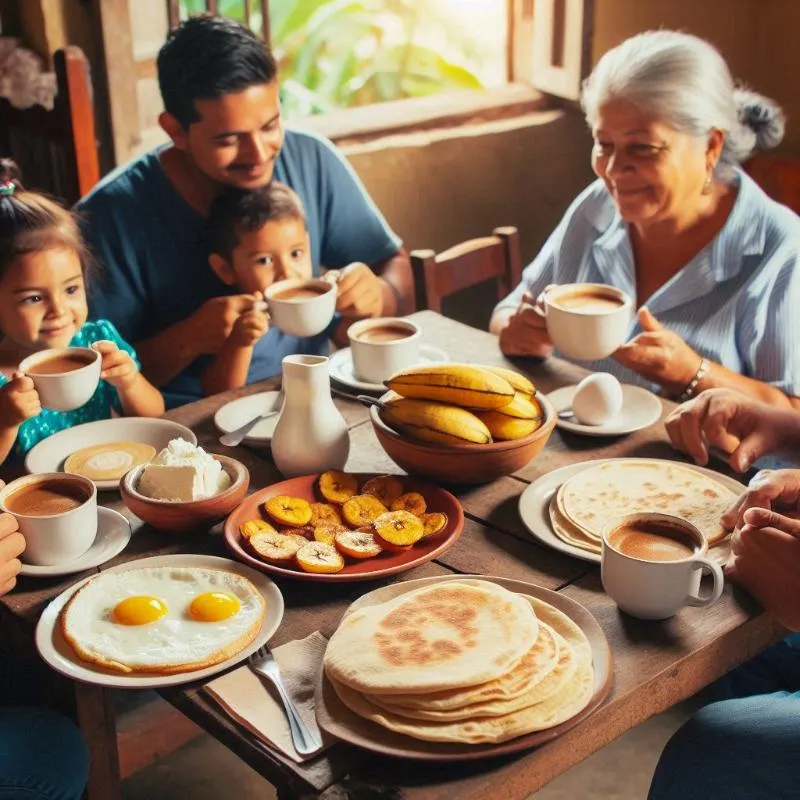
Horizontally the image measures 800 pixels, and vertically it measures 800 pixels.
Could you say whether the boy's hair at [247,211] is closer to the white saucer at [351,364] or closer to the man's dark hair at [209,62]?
the man's dark hair at [209,62]

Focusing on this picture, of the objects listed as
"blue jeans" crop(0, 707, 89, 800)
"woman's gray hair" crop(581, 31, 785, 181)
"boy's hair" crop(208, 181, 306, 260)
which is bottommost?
"blue jeans" crop(0, 707, 89, 800)

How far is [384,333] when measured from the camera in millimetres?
2156

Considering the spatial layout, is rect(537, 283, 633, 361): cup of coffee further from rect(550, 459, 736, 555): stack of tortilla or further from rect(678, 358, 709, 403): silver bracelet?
rect(550, 459, 736, 555): stack of tortilla

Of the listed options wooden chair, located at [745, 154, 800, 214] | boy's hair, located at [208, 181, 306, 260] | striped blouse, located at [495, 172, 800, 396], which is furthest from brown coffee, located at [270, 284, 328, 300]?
wooden chair, located at [745, 154, 800, 214]

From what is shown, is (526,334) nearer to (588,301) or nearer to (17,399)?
(588,301)

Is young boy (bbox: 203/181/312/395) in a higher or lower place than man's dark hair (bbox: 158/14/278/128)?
lower

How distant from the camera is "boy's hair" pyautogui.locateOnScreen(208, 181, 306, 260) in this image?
238 centimetres

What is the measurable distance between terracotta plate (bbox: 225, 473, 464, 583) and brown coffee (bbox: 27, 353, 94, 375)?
44cm

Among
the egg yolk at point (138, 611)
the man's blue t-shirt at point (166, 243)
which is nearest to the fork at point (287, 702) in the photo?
the egg yolk at point (138, 611)

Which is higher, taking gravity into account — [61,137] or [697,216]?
[61,137]

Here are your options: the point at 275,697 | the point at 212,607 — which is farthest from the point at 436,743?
the point at 212,607

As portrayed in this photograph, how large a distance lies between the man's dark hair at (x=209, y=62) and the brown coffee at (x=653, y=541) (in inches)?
57.1

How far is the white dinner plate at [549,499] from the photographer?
155cm

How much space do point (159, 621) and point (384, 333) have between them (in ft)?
3.06
